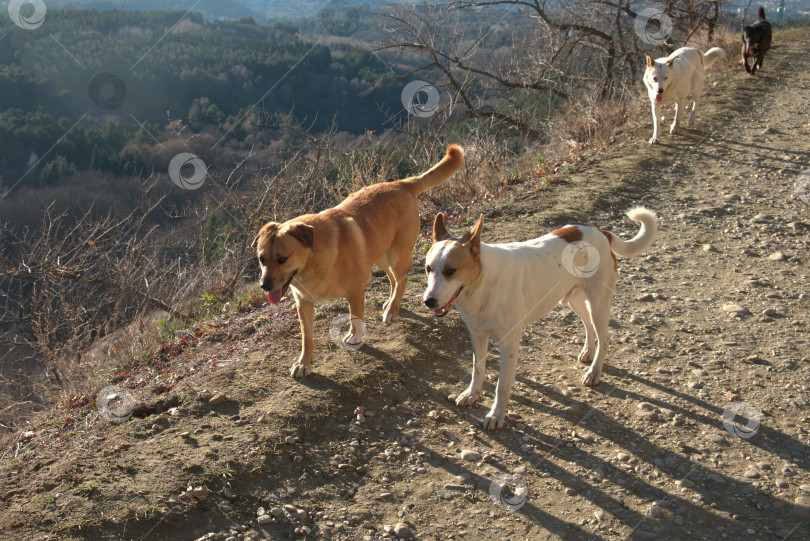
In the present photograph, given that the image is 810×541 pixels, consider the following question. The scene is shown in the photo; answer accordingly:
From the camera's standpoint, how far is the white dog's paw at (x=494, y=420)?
3.85 m

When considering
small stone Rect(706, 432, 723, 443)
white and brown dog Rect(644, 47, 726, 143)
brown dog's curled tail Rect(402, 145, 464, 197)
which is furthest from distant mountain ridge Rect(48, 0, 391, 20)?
small stone Rect(706, 432, 723, 443)

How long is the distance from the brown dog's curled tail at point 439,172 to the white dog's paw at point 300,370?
185 centimetres

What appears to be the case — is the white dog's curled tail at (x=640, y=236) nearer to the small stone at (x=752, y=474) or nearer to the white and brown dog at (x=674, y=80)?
the small stone at (x=752, y=474)

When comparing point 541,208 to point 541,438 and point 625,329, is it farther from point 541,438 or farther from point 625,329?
point 541,438

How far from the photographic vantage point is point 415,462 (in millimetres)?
3668

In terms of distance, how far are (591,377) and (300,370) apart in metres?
2.22

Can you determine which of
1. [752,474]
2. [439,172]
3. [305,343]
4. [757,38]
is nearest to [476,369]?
[305,343]

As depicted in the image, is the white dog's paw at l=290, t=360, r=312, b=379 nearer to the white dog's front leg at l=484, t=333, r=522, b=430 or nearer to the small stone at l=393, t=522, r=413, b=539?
the white dog's front leg at l=484, t=333, r=522, b=430

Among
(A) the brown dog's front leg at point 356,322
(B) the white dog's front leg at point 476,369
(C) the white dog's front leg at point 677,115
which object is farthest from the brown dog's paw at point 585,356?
(C) the white dog's front leg at point 677,115

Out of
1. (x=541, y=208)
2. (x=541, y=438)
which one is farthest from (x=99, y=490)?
(x=541, y=208)

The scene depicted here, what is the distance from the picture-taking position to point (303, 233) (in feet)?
13.2

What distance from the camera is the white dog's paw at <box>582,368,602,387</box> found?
431 cm

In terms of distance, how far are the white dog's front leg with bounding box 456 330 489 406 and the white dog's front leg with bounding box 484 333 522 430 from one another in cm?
17

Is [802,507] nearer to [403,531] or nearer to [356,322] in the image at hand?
[403,531]
